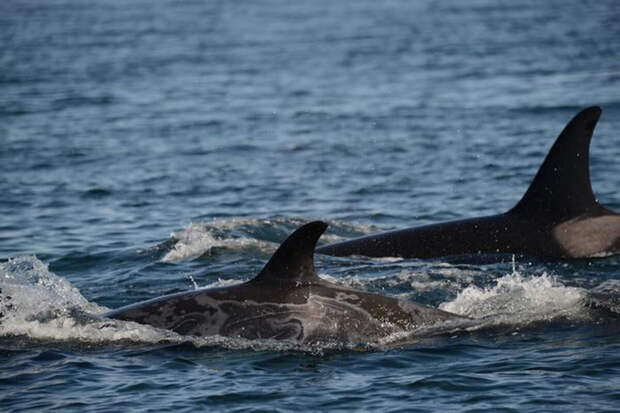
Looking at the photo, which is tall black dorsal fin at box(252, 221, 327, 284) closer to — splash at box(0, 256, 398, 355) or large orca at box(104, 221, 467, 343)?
large orca at box(104, 221, 467, 343)

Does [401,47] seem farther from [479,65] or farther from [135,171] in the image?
[135,171]

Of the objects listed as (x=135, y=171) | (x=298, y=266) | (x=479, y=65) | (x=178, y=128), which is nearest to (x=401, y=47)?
(x=479, y=65)

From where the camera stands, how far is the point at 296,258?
40.1ft

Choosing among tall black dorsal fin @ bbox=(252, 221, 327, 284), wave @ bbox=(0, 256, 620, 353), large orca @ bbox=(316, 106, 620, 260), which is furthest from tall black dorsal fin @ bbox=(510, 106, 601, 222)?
tall black dorsal fin @ bbox=(252, 221, 327, 284)

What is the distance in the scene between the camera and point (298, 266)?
487 inches

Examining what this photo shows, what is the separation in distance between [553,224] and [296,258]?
19.2 ft

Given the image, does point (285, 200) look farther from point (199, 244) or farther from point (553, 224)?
point (553, 224)

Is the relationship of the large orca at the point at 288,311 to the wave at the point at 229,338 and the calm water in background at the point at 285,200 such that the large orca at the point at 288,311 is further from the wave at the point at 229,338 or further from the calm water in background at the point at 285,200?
the calm water in background at the point at 285,200

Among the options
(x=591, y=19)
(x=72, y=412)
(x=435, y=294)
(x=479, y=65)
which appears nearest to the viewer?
(x=72, y=412)

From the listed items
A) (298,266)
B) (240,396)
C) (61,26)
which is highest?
(61,26)

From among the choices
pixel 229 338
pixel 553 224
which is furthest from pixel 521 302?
pixel 229 338

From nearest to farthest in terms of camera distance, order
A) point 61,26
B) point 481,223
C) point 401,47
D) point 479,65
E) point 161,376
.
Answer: point 161,376 → point 481,223 → point 479,65 → point 401,47 → point 61,26

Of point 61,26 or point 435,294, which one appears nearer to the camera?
point 435,294

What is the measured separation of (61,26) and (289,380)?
73.9 metres
